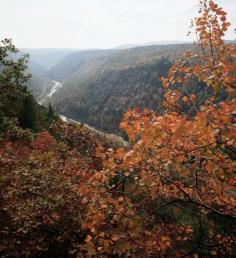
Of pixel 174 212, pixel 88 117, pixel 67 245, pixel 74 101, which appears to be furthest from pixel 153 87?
pixel 67 245

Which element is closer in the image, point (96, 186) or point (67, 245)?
point (96, 186)

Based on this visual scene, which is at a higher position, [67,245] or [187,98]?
[187,98]

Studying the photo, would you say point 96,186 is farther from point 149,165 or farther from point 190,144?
point 190,144

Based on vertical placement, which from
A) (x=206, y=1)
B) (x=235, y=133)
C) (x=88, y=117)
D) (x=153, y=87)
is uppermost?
(x=206, y=1)

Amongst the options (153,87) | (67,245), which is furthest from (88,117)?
(67,245)

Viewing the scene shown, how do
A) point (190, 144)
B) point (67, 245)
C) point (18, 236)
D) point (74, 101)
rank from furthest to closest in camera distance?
point (74, 101), point (67, 245), point (18, 236), point (190, 144)

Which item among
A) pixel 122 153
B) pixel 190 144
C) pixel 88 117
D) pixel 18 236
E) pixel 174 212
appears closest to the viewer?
pixel 122 153
